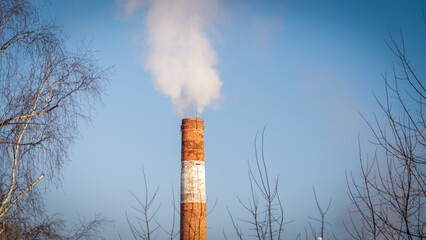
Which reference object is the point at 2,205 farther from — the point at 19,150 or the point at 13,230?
the point at 19,150

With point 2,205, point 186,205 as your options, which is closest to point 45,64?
point 2,205

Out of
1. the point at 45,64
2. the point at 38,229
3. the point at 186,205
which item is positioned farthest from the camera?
the point at 186,205

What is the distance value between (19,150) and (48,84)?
2.85 ft

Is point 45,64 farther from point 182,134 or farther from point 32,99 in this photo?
point 182,134

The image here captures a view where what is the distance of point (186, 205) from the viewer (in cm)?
1417

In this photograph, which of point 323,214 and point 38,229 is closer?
point 323,214

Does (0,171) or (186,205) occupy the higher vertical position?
(186,205)

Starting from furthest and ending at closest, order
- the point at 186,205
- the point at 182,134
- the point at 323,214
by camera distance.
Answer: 1. the point at 182,134
2. the point at 186,205
3. the point at 323,214

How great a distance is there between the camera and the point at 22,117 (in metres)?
4.08

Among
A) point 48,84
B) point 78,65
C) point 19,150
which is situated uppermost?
point 78,65

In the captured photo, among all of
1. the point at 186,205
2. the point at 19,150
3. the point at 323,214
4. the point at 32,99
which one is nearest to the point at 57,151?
the point at 19,150

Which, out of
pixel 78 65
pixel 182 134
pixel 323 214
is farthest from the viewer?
pixel 182 134

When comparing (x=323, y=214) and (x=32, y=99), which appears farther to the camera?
(x=32, y=99)

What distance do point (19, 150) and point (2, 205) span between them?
25.0 inches
